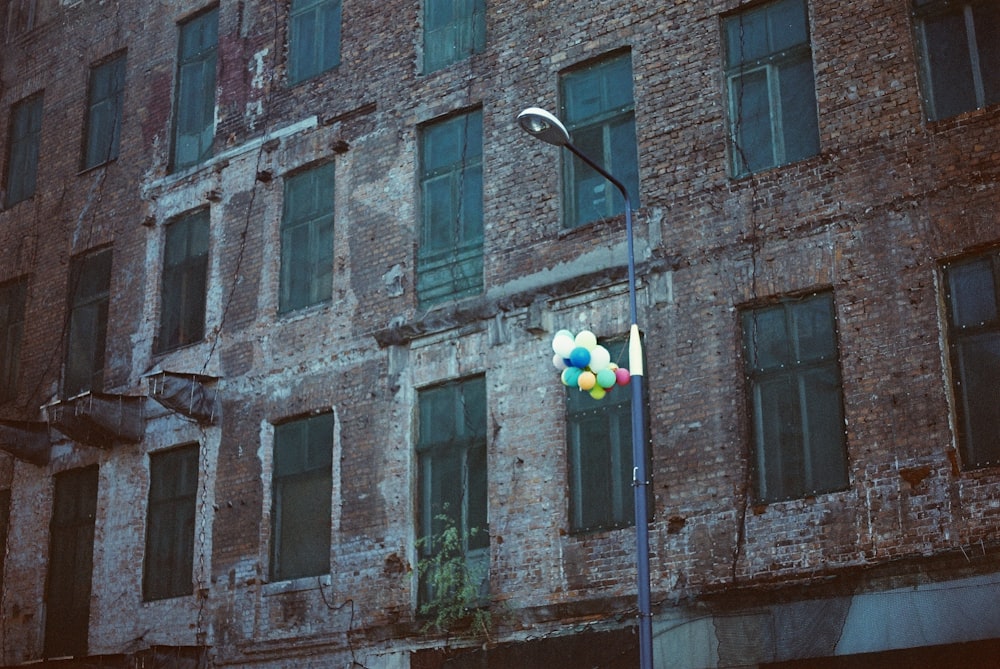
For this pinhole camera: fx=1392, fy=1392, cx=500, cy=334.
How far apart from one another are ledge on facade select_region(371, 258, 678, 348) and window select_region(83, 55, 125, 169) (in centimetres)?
786

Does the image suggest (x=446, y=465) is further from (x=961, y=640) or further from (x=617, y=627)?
(x=961, y=640)

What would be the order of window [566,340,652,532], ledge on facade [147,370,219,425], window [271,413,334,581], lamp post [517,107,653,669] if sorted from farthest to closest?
ledge on facade [147,370,219,425], window [271,413,334,581], window [566,340,652,532], lamp post [517,107,653,669]

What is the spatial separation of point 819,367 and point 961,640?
3.22m

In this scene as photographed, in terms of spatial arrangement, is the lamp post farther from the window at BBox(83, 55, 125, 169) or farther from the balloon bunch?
the window at BBox(83, 55, 125, 169)

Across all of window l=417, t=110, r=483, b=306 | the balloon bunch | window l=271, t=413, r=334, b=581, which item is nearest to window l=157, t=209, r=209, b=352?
window l=271, t=413, r=334, b=581

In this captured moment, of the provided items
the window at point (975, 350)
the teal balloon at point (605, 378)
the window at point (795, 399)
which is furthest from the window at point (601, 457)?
the window at point (975, 350)

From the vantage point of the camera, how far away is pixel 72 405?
20.6 metres

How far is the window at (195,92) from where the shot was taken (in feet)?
73.0

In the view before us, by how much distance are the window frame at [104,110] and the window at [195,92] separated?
56.2 inches

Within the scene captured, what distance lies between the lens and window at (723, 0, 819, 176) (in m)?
15.7

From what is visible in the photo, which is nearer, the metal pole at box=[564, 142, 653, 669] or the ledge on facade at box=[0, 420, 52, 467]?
the metal pole at box=[564, 142, 653, 669]

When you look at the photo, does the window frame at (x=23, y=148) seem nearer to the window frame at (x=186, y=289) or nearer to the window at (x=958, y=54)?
the window frame at (x=186, y=289)

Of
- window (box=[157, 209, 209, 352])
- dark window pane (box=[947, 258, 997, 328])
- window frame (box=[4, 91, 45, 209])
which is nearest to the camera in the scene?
dark window pane (box=[947, 258, 997, 328])

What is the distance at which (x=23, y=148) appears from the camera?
25609 mm
